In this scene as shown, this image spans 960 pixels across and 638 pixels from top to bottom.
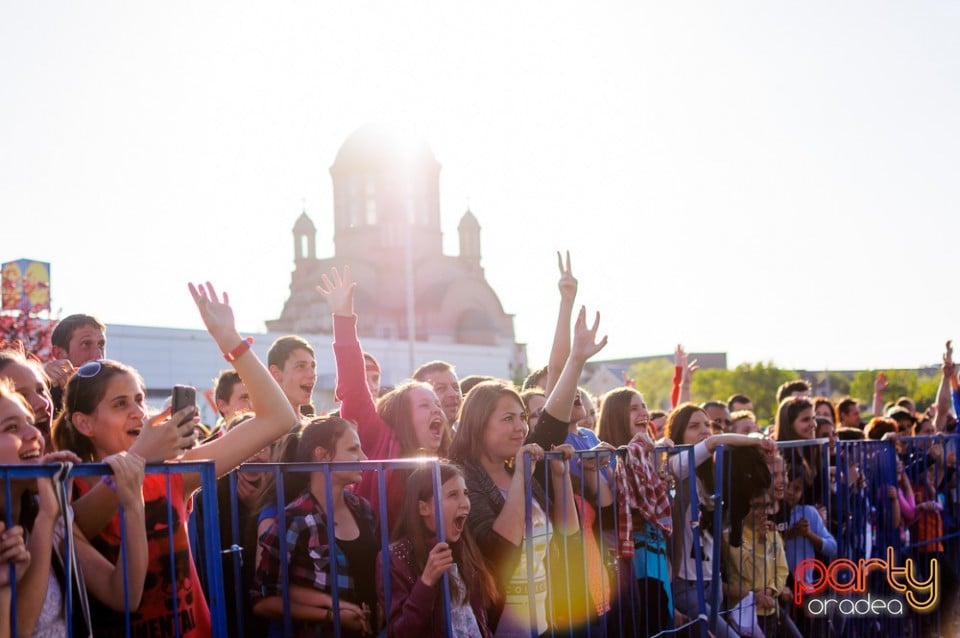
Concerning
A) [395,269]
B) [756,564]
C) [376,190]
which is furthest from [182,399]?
[376,190]

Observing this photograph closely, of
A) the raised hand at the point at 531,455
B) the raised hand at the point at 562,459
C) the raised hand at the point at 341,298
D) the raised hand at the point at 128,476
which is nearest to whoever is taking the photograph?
the raised hand at the point at 128,476

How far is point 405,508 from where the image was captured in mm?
4141

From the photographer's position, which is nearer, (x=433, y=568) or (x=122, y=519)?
A: (x=122, y=519)

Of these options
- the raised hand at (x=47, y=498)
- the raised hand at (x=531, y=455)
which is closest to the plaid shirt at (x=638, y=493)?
the raised hand at (x=531, y=455)

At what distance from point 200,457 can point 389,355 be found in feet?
139

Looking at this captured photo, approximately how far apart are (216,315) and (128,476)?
0.85 meters

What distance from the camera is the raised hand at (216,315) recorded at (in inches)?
141

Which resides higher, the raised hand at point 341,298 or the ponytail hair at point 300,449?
the raised hand at point 341,298

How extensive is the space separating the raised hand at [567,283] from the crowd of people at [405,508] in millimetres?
13

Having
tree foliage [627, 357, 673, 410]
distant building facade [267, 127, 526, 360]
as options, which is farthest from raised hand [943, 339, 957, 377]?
tree foliage [627, 357, 673, 410]

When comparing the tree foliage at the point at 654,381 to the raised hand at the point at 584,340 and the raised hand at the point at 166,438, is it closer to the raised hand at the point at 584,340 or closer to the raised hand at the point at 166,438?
the raised hand at the point at 584,340

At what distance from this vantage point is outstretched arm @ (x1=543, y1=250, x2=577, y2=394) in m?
5.89

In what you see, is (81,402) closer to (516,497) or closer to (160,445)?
(160,445)

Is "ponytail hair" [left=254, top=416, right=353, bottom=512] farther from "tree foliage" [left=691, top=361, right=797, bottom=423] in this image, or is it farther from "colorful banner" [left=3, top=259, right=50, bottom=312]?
"tree foliage" [left=691, top=361, right=797, bottom=423]
